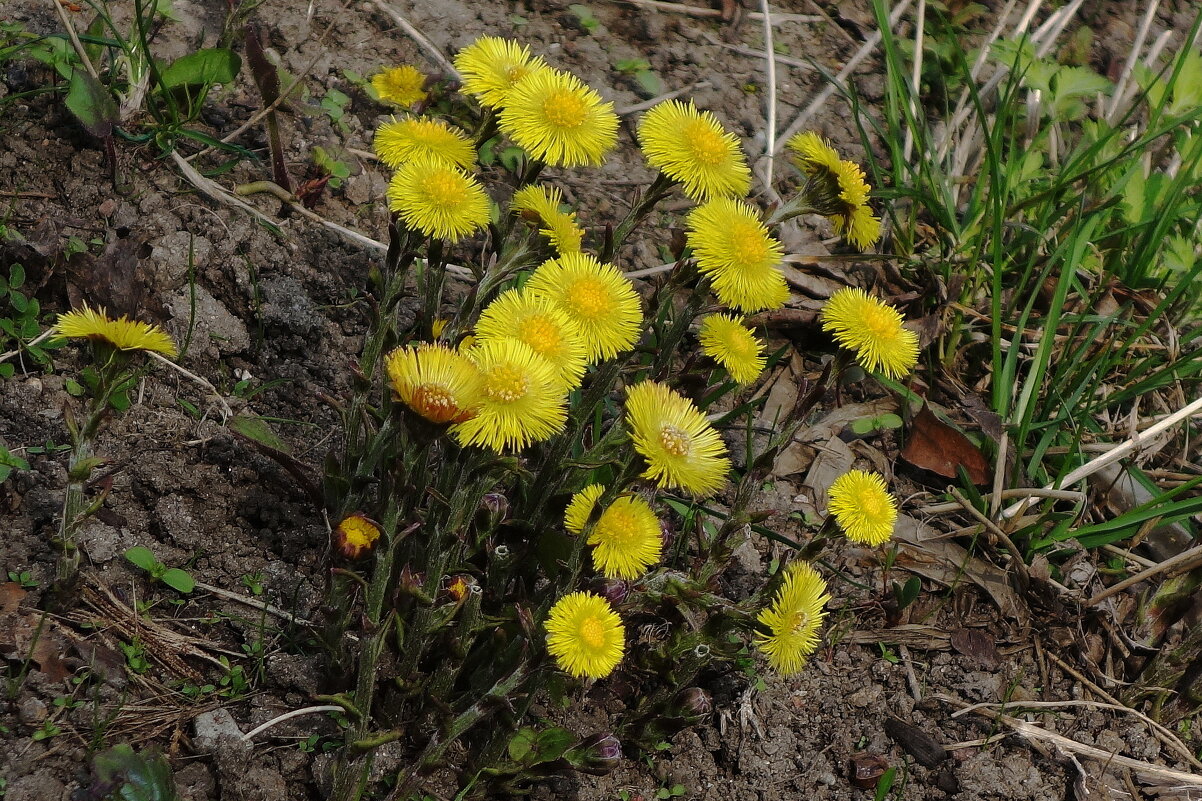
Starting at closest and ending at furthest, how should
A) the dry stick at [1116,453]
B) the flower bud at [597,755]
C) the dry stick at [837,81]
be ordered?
the flower bud at [597,755] < the dry stick at [1116,453] < the dry stick at [837,81]

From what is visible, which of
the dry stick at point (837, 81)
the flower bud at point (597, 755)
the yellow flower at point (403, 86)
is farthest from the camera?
the dry stick at point (837, 81)

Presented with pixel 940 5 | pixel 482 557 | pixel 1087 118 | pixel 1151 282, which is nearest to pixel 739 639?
pixel 482 557

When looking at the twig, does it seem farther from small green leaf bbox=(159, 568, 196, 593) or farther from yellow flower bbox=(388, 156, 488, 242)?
yellow flower bbox=(388, 156, 488, 242)

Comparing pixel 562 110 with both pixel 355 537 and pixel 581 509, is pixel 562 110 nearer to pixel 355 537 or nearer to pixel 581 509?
pixel 581 509

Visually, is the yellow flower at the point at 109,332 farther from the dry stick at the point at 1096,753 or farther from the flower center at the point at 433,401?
the dry stick at the point at 1096,753

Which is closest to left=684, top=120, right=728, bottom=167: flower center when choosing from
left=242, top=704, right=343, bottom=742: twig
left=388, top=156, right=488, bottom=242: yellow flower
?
left=388, top=156, right=488, bottom=242: yellow flower

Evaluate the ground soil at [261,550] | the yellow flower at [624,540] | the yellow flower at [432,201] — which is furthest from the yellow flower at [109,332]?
the yellow flower at [624,540]

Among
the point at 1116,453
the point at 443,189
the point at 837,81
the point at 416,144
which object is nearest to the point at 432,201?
the point at 443,189

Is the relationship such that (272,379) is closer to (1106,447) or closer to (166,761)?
(166,761)
